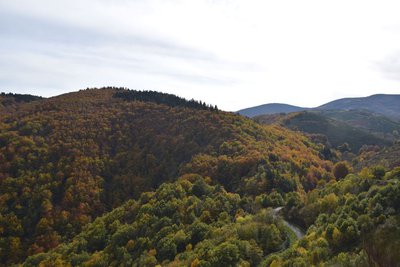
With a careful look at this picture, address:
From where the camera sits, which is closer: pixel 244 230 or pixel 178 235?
pixel 244 230

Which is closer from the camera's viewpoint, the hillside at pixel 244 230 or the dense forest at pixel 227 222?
the hillside at pixel 244 230

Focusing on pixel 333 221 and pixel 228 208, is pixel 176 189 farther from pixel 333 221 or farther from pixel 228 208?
pixel 333 221

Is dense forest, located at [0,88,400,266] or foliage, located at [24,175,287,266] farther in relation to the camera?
foliage, located at [24,175,287,266]

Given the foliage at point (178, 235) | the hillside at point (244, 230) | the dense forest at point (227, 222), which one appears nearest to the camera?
the hillside at point (244, 230)

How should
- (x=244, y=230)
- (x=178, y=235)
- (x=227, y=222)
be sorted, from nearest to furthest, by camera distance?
(x=244, y=230)
(x=178, y=235)
(x=227, y=222)

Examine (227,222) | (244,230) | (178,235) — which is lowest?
(178,235)

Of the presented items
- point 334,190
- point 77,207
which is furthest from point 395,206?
point 77,207

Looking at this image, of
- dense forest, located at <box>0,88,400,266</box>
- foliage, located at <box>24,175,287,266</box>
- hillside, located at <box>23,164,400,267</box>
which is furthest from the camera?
foliage, located at <box>24,175,287,266</box>

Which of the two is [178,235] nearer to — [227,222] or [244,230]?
[227,222]

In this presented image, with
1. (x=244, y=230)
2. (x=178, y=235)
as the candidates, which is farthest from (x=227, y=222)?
(x=244, y=230)

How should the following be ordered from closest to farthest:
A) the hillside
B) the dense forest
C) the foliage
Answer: the hillside
the dense forest
the foliage

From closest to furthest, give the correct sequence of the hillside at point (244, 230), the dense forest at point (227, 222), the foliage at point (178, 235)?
the hillside at point (244, 230)
the dense forest at point (227, 222)
the foliage at point (178, 235)
